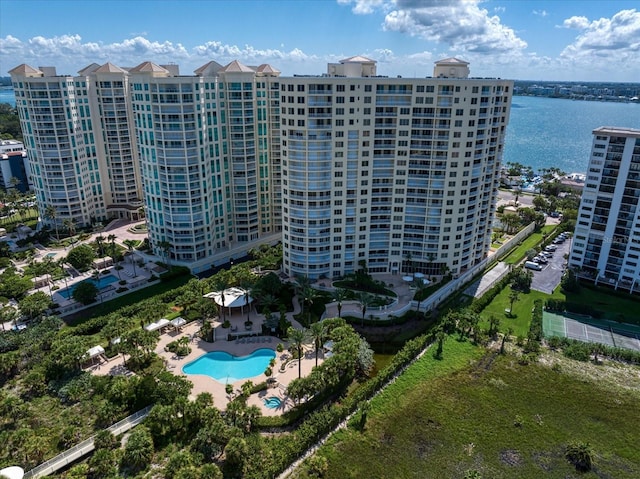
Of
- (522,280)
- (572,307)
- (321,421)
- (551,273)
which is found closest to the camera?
(321,421)

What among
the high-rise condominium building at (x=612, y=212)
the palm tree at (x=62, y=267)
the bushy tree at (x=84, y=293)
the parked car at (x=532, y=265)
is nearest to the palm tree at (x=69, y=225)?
the palm tree at (x=62, y=267)

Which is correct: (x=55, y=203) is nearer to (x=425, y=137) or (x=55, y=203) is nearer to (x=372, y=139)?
(x=372, y=139)

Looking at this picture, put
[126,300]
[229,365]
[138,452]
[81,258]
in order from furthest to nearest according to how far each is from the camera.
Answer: [81,258], [126,300], [229,365], [138,452]

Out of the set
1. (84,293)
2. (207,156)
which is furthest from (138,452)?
(207,156)

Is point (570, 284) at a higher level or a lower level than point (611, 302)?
higher

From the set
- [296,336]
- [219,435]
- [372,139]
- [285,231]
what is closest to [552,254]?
[372,139]

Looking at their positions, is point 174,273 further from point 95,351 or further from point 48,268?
point 95,351

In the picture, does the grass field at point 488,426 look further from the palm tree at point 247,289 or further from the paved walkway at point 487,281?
the palm tree at point 247,289
